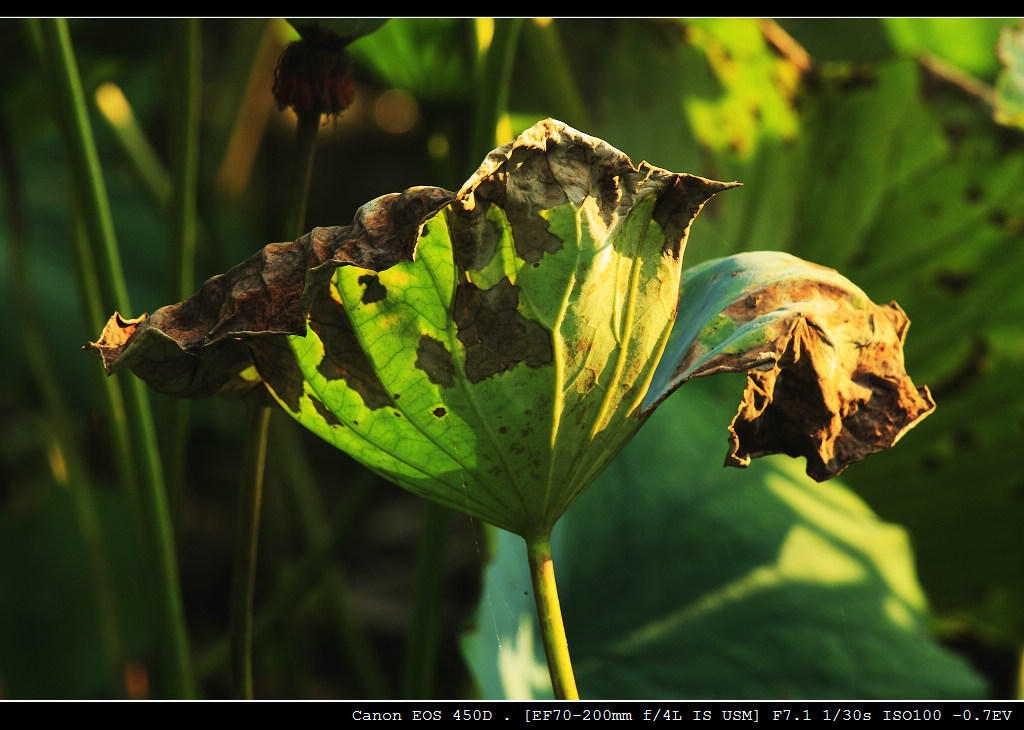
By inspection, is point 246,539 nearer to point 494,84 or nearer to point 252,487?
point 252,487

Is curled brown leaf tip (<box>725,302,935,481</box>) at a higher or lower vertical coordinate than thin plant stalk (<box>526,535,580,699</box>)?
higher

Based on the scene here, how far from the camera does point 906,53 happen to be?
0.73 metres

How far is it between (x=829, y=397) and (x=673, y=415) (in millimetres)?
302

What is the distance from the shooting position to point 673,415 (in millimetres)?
617

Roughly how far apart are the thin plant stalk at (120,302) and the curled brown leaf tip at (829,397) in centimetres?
33

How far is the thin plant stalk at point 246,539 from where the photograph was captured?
38cm

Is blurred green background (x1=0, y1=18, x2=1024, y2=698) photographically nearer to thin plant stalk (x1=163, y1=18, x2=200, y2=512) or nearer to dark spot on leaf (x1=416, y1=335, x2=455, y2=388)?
thin plant stalk (x1=163, y1=18, x2=200, y2=512)

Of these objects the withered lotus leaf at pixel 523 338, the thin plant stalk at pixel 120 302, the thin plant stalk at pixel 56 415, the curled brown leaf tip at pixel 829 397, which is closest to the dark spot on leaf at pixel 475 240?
the withered lotus leaf at pixel 523 338

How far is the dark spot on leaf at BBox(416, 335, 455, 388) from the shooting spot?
13.0 inches

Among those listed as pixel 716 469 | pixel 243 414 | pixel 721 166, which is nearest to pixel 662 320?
pixel 716 469

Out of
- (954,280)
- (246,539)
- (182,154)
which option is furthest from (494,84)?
(954,280)

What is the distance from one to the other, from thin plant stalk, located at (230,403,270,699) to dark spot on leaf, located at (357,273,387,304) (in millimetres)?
97

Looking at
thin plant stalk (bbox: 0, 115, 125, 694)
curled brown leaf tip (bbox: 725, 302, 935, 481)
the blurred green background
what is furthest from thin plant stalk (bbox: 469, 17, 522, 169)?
thin plant stalk (bbox: 0, 115, 125, 694)

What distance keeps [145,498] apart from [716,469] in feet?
1.28
